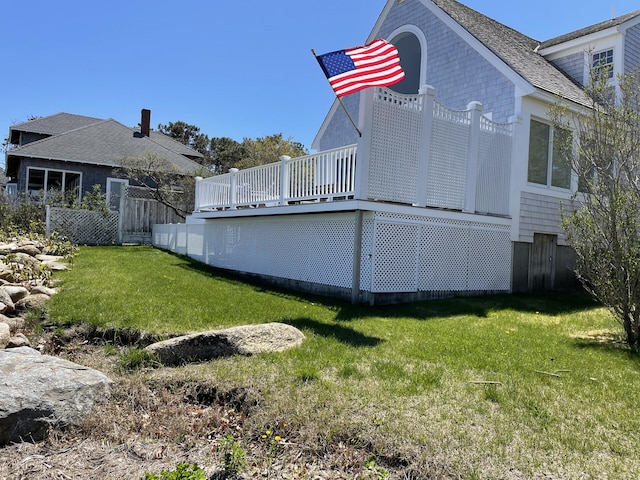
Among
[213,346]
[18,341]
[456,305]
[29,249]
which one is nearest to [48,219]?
[29,249]

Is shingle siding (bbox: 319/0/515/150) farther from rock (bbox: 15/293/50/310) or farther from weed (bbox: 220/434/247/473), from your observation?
rock (bbox: 15/293/50/310)

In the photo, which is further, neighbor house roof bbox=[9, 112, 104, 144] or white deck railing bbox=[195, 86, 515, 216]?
neighbor house roof bbox=[9, 112, 104, 144]

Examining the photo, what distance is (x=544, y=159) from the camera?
35.2 ft

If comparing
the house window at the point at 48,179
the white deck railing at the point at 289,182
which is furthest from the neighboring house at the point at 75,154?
the white deck railing at the point at 289,182

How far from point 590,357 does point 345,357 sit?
2863 mm

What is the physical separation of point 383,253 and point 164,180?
43.1 ft

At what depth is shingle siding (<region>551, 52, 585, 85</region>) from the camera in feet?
41.1

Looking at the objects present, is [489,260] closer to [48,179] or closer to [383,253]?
[383,253]

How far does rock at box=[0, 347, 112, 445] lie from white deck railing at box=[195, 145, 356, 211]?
5.17 meters

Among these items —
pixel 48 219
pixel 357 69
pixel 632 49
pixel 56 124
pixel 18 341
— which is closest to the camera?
pixel 18 341

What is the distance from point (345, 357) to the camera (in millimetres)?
4742

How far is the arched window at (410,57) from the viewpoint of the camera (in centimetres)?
1332

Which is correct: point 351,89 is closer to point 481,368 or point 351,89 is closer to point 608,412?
point 481,368

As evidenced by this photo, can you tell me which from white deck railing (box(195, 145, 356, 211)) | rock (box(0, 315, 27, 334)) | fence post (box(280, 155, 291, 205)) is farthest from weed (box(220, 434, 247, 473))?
fence post (box(280, 155, 291, 205))
